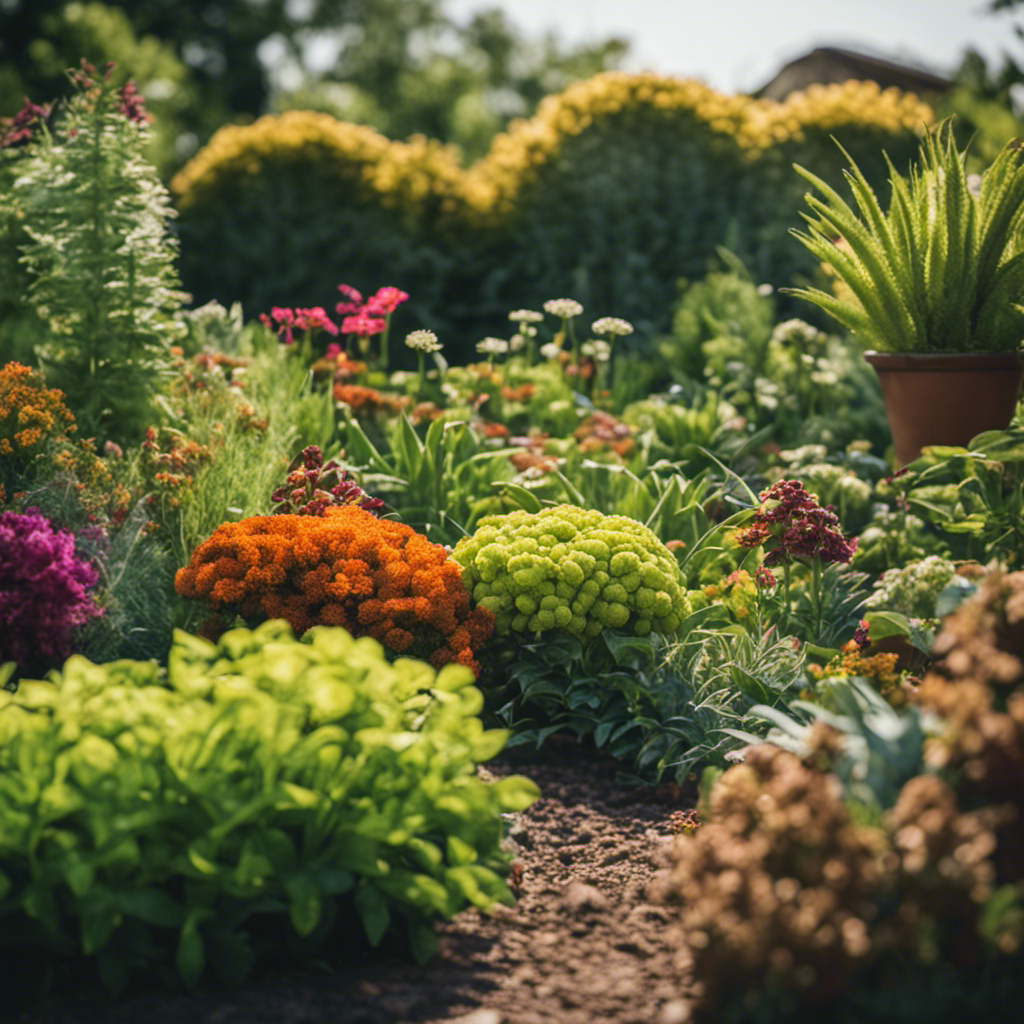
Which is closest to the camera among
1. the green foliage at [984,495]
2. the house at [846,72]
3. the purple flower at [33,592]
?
the purple flower at [33,592]

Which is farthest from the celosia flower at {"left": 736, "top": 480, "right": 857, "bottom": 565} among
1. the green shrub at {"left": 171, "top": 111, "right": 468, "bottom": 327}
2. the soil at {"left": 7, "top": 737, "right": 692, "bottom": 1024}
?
the green shrub at {"left": 171, "top": 111, "right": 468, "bottom": 327}

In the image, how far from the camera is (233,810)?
1.99 m

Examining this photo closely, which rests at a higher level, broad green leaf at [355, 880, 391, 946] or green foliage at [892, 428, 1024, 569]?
green foliage at [892, 428, 1024, 569]

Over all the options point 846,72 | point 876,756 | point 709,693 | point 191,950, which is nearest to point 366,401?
point 709,693

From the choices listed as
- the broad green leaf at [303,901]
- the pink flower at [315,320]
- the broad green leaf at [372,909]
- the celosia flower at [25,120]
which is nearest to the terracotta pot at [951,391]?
the pink flower at [315,320]

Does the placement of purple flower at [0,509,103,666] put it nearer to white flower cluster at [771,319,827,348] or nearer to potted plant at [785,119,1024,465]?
potted plant at [785,119,1024,465]

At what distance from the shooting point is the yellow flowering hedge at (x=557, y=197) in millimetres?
7688

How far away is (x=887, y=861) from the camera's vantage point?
1.72 m

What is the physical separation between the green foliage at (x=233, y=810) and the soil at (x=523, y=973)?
0.08m

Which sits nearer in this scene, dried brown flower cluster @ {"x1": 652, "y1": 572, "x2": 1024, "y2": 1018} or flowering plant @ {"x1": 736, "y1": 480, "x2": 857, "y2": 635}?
dried brown flower cluster @ {"x1": 652, "y1": 572, "x2": 1024, "y2": 1018}

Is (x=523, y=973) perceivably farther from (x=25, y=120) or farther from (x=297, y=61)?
(x=297, y=61)

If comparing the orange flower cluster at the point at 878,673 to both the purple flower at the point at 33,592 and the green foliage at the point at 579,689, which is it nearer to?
the green foliage at the point at 579,689

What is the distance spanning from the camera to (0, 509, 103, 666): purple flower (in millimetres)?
2996

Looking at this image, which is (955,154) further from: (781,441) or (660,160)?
(660,160)
